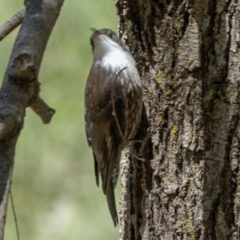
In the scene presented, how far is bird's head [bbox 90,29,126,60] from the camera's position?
9.68ft

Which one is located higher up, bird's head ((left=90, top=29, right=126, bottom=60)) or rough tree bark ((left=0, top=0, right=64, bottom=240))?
bird's head ((left=90, top=29, right=126, bottom=60))

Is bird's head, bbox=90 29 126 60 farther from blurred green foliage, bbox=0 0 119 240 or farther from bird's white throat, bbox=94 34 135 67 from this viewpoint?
blurred green foliage, bbox=0 0 119 240

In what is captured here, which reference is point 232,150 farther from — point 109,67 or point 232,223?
point 109,67

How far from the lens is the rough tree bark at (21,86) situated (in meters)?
1.54

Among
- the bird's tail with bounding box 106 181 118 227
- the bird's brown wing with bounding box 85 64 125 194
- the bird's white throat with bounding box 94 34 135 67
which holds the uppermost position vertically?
the bird's white throat with bounding box 94 34 135 67

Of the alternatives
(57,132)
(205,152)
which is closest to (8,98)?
(205,152)

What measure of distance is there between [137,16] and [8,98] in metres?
1.20

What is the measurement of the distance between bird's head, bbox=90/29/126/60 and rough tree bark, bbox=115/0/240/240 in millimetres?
300

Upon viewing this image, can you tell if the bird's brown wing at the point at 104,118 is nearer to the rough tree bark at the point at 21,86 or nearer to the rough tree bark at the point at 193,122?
the rough tree bark at the point at 193,122

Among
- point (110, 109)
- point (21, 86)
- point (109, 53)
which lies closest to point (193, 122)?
point (110, 109)

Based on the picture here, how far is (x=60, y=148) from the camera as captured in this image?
204 inches

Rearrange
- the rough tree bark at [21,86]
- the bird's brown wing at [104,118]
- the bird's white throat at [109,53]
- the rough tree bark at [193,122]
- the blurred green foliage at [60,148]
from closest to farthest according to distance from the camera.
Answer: the rough tree bark at [21,86], the rough tree bark at [193,122], the bird's white throat at [109,53], the bird's brown wing at [104,118], the blurred green foliage at [60,148]

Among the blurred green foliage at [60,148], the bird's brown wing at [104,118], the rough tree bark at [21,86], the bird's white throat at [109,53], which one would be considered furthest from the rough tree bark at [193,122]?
the blurred green foliage at [60,148]

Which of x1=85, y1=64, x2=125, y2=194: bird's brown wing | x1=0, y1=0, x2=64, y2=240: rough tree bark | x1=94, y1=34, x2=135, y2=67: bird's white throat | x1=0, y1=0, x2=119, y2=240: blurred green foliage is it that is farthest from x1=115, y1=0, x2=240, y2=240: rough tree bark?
x1=0, y1=0, x2=119, y2=240: blurred green foliage
